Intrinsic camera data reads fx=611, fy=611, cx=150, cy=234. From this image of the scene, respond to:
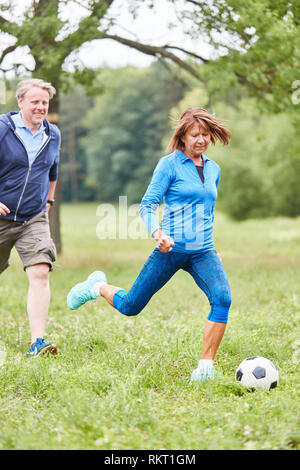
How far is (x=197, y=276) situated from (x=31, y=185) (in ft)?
5.93

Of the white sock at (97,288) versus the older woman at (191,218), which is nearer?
the older woman at (191,218)

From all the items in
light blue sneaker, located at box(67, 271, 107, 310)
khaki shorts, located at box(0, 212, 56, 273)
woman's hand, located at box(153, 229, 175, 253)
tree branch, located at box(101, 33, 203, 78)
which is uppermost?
tree branch, located at box(101, 33, 203, 78)

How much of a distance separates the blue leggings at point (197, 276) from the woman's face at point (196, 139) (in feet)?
2.66

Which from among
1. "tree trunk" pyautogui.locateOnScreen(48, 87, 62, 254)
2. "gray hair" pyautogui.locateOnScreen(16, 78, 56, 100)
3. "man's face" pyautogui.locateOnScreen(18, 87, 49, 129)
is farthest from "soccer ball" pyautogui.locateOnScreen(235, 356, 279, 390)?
"tree trunk" pyautogui.locateOnScreen(48, 87, 62, 254)

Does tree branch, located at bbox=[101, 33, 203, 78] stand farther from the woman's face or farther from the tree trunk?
the woman's face

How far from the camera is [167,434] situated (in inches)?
136

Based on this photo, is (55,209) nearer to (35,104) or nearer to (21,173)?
(21,173)

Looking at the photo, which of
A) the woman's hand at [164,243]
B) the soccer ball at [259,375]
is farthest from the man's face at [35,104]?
the soccer ball at [259,375]

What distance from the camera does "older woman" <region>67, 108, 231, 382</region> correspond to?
465 cm

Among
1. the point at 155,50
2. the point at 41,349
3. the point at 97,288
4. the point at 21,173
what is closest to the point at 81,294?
the point at 97,288

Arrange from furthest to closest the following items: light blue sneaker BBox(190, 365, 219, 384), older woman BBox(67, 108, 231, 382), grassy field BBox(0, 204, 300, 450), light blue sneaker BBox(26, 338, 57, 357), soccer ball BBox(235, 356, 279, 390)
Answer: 1. light blue sneaker BBox(26, 338, 57, 357)
2. older woman BBox(67, 108, 231, 382)
3. light blue sneaker BBox(190, 365, 219, 384)
4. soccer ball BBox(235, 356, 279, 390)
5. grassy field BBox(0, 204, 300, 450)

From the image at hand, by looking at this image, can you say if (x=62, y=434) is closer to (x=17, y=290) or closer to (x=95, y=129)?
(x=17, y=290)

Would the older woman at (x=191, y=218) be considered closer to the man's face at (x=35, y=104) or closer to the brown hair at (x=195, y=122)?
the brown hair at (x=195, y=122)

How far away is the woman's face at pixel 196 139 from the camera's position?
475 cm
